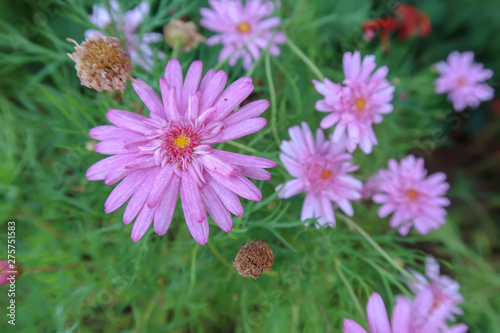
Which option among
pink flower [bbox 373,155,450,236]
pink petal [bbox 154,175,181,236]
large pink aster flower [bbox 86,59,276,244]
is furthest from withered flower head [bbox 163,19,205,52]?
pink flower [bbox 373,155,450,236]

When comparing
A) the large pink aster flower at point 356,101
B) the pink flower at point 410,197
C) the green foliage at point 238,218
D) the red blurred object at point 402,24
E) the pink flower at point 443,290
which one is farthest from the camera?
the red blurred object at point 402,24

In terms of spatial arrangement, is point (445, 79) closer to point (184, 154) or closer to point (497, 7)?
point (497, 7)

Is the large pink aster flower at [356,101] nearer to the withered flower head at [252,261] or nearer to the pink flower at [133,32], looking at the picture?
the withered flower head at [252,261]

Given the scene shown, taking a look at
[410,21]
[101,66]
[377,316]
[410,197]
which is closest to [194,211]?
[101,66]

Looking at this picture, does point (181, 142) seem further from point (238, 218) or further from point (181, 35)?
point (181, 35)

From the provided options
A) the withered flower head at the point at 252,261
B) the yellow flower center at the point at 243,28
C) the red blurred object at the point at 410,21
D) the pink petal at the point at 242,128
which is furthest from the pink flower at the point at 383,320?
the red blurred object at the point at 410,21

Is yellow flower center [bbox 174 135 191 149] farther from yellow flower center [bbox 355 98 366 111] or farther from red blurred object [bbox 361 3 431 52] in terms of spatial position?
red blurred object [bbox 361 3 431 52]
